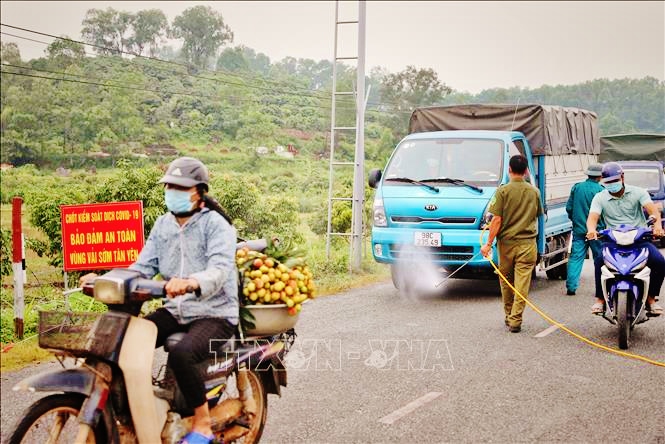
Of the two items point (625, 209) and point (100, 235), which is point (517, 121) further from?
point (100, 235)

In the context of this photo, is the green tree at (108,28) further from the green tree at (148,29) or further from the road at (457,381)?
the road at (457,381)

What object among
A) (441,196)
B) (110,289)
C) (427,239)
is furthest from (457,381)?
(441,196)

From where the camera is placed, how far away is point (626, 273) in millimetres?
8281

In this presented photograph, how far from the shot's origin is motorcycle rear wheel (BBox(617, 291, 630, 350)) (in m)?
8.17

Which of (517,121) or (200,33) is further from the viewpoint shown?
(200,33)

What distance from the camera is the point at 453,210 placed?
11.0 meters

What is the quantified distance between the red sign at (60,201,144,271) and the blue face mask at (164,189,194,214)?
4.83 metres

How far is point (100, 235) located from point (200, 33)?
48231 mm

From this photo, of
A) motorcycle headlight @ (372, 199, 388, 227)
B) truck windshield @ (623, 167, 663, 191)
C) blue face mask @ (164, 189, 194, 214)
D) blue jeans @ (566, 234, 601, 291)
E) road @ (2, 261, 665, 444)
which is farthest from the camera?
truck windshield @ (623, 167, 663, 191)

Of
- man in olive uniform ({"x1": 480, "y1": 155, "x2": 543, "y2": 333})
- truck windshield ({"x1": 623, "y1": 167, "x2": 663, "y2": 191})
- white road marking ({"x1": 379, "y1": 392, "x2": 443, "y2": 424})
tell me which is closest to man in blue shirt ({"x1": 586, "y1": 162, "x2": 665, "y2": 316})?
man in olive uniform ({"x1": 480, "y1": 155, "x2": 543, "y2": 333})

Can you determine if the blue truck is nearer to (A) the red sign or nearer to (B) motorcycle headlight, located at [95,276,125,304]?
Answer: (A) the red sign

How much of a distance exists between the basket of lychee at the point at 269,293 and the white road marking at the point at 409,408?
1.45 metres

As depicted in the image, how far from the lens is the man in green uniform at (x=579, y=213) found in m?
Answer: 11.6

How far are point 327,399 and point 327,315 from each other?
376cm
